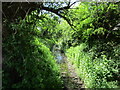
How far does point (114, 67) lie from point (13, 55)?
3974mm

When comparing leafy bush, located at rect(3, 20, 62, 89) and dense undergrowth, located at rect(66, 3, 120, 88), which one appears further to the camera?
dense undergrowth, located at rect(66, 3, 120, 88)

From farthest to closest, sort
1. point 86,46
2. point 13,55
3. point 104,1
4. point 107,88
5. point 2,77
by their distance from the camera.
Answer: point 86,46, point 104,1, point 107,88, point 13,55, point 2,77

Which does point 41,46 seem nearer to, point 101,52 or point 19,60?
point 19,60

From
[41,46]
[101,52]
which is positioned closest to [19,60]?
[41,46]

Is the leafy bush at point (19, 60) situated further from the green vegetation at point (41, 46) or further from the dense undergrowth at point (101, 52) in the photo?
the dense undergrowth at point (101, 52)

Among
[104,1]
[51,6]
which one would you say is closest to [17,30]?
[51,6]

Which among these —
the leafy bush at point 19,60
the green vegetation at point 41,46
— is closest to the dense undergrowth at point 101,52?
the green vegetation at point 41,46

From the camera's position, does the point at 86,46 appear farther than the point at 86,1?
Yes

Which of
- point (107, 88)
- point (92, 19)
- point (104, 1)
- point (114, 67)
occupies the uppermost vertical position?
point (104, 1)

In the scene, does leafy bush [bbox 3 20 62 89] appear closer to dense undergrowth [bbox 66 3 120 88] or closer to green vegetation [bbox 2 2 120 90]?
green vegetation [bbox 2 2 120 90]

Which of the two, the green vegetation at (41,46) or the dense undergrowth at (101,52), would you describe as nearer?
the green vegetation at (41,46)

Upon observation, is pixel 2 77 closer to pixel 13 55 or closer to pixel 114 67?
pixel 13 55

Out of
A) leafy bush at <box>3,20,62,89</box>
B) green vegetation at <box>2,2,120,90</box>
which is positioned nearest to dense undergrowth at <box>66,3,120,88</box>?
green vegetation at <box>2,2,120,90</box>

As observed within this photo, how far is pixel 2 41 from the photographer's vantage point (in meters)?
2.93
